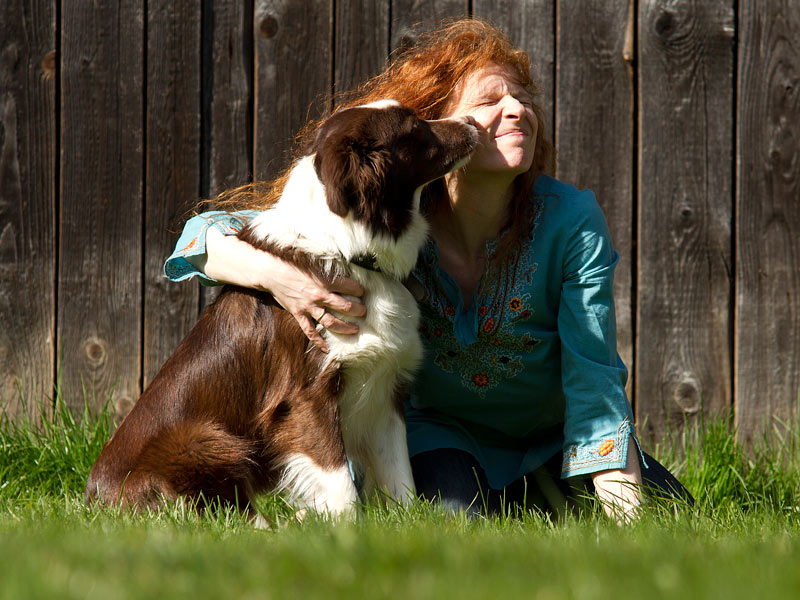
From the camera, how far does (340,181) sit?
2.64m

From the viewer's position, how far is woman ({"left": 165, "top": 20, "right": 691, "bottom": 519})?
286cm

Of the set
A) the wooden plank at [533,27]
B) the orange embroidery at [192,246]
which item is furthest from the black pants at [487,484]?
the wooden plank at [533,27]

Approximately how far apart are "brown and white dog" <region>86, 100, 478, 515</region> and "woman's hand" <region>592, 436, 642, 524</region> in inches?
26.2

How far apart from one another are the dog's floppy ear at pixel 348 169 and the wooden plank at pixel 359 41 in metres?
1.21

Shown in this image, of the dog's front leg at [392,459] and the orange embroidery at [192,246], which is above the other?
the orange embroidery at [192,246]

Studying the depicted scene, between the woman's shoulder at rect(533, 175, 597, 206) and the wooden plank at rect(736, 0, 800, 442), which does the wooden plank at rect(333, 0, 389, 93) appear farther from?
the wooden plank at rect(736, 0, 800, 442)

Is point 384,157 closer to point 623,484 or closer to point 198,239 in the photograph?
point 198,239

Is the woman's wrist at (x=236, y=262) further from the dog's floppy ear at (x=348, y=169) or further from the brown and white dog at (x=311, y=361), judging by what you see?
the dog's floppy ear at (x=348, y=169)

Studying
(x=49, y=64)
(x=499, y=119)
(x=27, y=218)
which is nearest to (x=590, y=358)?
(x=499, y=119)

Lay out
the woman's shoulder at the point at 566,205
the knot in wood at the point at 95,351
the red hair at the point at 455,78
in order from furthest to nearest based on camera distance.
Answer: the knot in wood at the point at 95,351, the red hair at the point at 455,78, the woman's shoulder at the point at 566,205

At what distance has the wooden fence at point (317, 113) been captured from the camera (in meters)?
3.79

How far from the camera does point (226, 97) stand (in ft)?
12.7

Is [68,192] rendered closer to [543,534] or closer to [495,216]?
[495,216]

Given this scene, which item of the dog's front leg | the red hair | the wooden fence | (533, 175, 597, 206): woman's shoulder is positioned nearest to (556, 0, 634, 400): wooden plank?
the wooden fence
